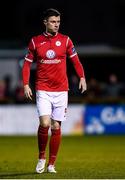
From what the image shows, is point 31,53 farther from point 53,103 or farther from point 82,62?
point 82,62

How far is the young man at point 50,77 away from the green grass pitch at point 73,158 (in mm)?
641

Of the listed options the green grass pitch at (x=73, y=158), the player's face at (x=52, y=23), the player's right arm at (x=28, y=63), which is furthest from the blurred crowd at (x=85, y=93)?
the player's face at (x=52, y=23)

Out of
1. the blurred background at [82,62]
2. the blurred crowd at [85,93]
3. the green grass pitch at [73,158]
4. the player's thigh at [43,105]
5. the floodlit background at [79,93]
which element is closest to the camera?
the green grass pitch at [73,158]

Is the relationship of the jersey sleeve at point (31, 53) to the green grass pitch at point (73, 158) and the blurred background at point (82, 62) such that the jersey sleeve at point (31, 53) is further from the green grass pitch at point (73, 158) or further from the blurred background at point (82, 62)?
the blurred background at point (82, 62)

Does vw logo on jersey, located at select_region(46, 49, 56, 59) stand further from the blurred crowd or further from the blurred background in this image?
the blurred crowd

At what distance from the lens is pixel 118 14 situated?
184ft

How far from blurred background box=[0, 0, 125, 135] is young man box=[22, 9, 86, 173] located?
3.63 m

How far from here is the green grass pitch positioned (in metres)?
14.3

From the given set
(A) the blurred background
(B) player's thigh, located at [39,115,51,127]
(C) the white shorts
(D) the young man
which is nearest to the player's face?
(D) the young man

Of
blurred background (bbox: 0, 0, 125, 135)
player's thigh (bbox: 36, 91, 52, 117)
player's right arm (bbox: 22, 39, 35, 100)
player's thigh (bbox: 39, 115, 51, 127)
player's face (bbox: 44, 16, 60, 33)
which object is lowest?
blurred background (bbox: 0, 0, 125, 135)

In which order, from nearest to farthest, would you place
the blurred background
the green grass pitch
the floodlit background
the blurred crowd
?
the green grass pitch, the floodlit background, the blurred background, the blurred crowd

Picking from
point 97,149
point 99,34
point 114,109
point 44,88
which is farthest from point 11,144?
point 99,34

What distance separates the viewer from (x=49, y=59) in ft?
47.5

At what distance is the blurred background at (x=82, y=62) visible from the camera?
88.3 feet
